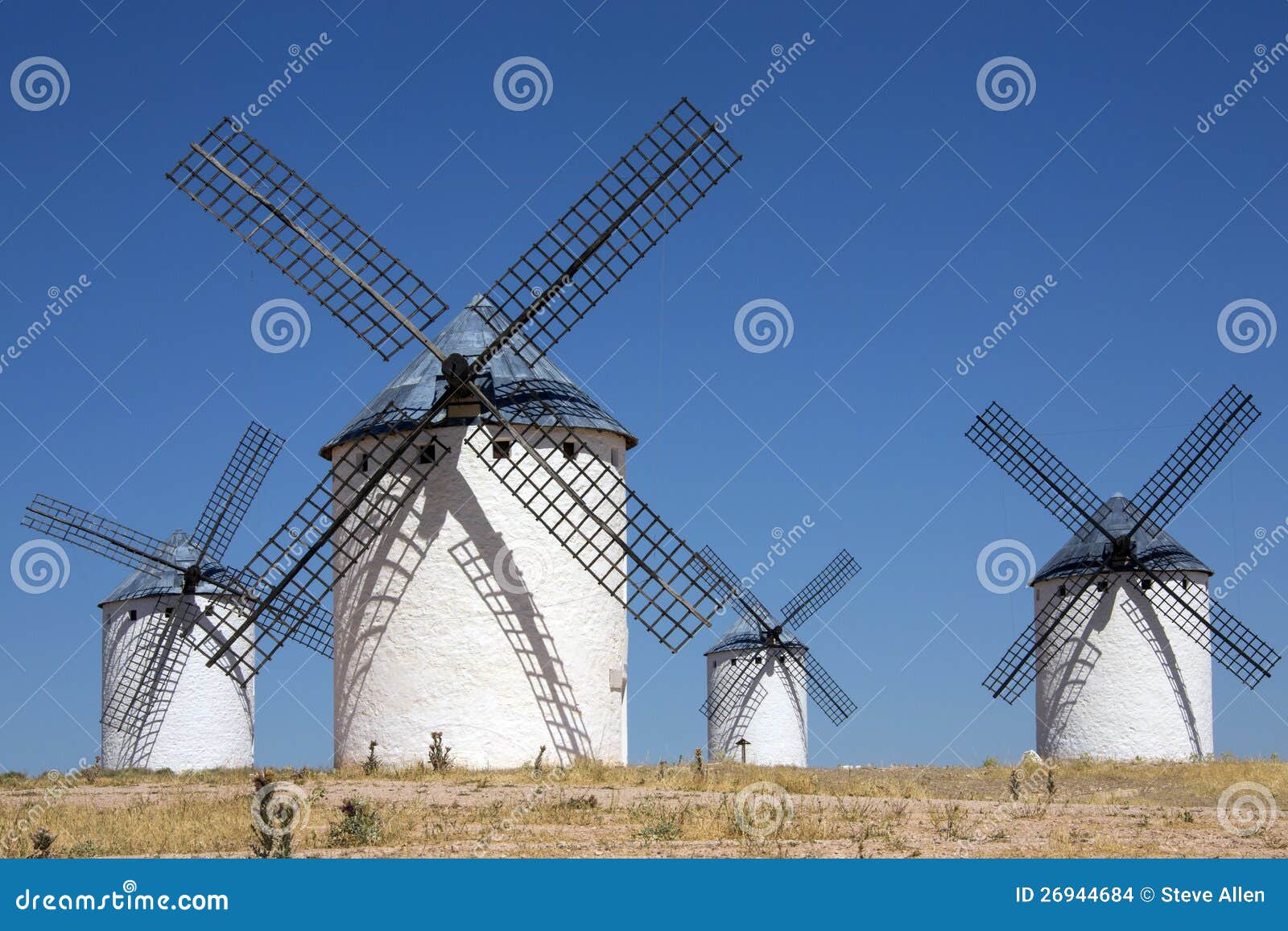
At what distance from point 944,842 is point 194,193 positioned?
13236mm

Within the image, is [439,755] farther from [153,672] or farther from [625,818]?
[153,672]

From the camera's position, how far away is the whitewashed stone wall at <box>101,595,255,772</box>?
32469 millimetres

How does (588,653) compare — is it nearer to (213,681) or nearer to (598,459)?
(598,459)

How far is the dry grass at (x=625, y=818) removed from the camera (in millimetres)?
13695

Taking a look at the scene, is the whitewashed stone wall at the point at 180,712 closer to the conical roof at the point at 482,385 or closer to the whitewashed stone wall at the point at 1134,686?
the conical roof at the point at 482,385

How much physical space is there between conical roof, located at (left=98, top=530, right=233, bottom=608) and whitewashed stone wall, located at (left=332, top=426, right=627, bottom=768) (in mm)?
12733

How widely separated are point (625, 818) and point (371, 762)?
Result: 606 centimetres

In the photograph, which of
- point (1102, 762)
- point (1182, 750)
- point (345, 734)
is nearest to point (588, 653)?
point (345, 734)

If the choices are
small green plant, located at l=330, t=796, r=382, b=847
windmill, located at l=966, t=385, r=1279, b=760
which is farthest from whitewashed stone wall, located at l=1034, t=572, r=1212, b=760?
small green plant, located at l=330, t=796, r=382, b=847

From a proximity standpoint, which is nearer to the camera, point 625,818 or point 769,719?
point 625,818

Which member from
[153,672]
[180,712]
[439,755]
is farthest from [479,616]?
[153,672]

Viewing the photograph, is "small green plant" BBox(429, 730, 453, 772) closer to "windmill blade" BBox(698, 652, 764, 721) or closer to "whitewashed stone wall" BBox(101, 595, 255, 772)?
"whitewashed stone wall" BBox(101, 595, 255, 772)

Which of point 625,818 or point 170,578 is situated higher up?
point 170,578

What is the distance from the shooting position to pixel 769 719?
40.2 metres
